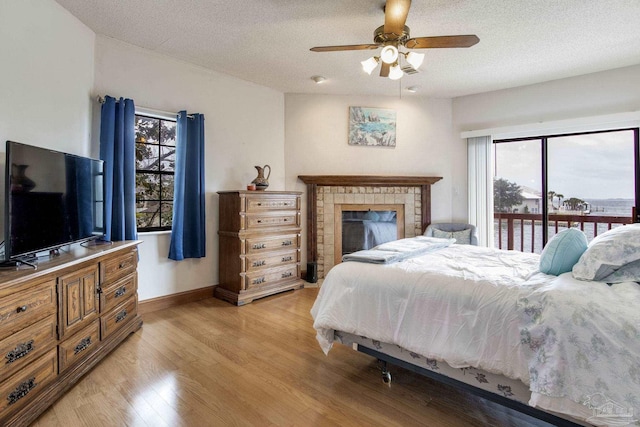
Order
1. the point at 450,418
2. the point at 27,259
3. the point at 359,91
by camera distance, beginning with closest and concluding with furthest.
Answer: the point at 450,418, the point at 27,259, the point at 359,91

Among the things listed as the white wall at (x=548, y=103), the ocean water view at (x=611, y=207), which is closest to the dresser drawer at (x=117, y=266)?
the white wall at (x=548, y=103)

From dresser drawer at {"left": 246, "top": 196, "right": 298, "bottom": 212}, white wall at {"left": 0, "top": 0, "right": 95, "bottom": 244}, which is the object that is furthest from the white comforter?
white wall at {"left": 0, "top": 0, "right": 95, "bottom": 244}

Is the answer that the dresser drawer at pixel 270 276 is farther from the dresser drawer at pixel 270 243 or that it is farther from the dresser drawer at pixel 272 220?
the dresser drawer at pixel 272 220

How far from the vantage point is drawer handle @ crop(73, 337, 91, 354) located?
2094 mm

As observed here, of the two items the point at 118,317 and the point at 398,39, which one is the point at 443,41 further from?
the point at 118,317

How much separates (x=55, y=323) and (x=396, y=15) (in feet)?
9.63

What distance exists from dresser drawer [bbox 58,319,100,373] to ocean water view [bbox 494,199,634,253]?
194 inches

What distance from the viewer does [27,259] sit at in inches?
77.3

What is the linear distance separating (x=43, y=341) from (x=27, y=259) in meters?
0.51

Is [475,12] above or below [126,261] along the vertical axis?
above

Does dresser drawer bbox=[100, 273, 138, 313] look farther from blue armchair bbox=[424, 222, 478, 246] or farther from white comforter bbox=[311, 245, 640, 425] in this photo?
blue armchair bbox=[424, 222, 478, 246]

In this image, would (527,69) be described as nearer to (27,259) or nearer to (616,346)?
(616,346)

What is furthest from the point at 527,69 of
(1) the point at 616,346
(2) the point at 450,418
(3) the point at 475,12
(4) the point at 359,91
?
(2) the point at 450,418

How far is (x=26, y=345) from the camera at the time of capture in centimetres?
170
